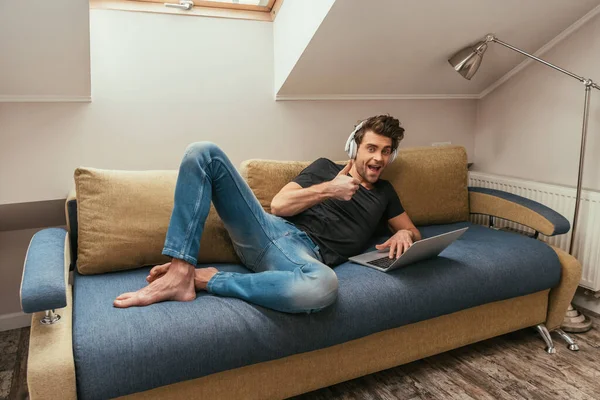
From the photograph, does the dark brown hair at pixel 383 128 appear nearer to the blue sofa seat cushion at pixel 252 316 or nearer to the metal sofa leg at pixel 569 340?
the blue sofa seat cushion at pixel 252 316

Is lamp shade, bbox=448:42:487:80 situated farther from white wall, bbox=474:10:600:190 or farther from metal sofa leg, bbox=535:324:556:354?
metal sofa leg, bbox=535:324:556:354

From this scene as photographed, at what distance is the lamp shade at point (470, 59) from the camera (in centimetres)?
238

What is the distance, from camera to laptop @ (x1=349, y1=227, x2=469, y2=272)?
1736mm

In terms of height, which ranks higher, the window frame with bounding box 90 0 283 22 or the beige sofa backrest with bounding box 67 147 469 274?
the window frame with bounding box 90 0 283 22

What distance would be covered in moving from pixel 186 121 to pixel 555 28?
199 cm

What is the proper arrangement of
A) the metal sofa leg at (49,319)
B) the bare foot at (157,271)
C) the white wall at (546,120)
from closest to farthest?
the metal sofa leg at (49,319)
the bare foot at (157,271)
the white wall at (546,120)

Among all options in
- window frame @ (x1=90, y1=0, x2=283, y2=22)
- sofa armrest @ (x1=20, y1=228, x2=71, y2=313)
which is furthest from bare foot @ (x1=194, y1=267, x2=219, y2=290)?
window frame @ (x1=90, y1=0, x2=283, y2=22)

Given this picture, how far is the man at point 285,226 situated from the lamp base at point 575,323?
2.84 ft

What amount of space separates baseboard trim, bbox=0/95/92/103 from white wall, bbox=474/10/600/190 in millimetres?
2362

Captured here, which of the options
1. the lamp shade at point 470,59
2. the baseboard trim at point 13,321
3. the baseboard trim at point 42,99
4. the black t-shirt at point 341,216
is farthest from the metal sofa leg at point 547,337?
the baseboard trim at point 13,321

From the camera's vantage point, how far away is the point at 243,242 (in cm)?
182

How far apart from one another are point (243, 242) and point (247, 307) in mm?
347

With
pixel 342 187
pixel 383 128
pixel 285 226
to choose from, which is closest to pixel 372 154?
pixel 383 128

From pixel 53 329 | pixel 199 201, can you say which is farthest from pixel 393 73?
pixel 53 329
